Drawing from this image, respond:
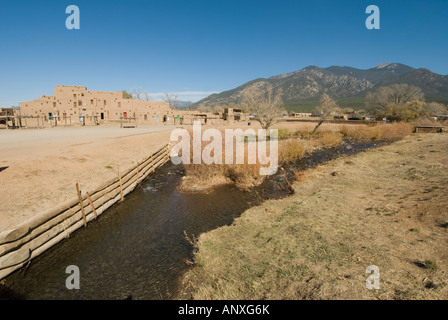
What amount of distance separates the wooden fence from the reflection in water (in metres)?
0.26

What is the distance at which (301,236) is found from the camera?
5.62 m

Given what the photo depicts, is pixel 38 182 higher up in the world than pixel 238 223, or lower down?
higher up

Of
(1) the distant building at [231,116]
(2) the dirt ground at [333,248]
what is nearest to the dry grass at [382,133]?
(2) the dirt ground at [333,248]

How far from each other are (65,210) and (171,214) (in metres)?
3.47

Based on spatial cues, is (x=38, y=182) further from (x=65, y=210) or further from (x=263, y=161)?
(x=263, y=161)

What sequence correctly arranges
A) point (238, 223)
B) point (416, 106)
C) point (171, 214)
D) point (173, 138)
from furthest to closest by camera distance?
1. point (416, 106)
2. point (173, 138)
3. point (171, 214)
4. point (238, 223)

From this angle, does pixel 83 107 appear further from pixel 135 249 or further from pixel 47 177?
pixel 135 249

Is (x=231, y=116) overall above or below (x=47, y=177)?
above

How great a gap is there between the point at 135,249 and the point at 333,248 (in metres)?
5.23

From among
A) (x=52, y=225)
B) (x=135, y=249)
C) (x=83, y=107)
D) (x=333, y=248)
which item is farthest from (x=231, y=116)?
(x=333, y=248)

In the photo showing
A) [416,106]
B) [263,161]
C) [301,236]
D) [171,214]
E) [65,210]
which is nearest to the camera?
[301,236]

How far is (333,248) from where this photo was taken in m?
4.90
